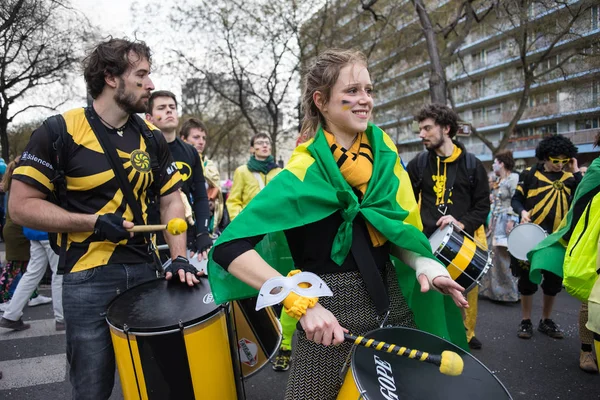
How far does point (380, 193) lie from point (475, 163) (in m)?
2.77

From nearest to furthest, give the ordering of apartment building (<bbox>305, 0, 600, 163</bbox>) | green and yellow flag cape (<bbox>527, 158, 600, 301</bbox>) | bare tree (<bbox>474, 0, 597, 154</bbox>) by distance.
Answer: green and yellow flag cape (<bbox>527, 158, 600, 301</bbox>), bare tree (<bbox>474, 0, 597, 154</bbox>), apartment building (<bbox>305, 0, 600, 163</bbox>)

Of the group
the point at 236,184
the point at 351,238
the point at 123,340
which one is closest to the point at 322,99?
the point at 351,238

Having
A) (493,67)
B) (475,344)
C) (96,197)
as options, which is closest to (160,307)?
(96,197)

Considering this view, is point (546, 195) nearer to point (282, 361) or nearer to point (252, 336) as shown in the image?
point (282, 361)

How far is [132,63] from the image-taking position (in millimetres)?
2121

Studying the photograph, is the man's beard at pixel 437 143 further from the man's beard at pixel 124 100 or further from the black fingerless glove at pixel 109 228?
the black fingerless glove at pixel 109 228

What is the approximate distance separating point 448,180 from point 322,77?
8.53 feet

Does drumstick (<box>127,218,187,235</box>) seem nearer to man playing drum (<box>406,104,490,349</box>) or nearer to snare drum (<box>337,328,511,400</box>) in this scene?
snare drum (<box>337,328,511,400</box>)

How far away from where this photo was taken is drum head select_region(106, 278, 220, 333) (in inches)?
67.9

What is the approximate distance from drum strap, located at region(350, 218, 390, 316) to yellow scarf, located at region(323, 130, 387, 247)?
0.21ft

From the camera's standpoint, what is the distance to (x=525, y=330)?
4.55 meters

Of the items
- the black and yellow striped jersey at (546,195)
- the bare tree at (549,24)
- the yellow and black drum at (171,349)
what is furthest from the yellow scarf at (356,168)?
the bare tree at (549,24)

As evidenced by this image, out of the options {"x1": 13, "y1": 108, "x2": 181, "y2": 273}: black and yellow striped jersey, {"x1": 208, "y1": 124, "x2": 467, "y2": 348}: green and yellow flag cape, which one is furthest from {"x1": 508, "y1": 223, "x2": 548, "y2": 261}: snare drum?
{"x1": 13, "y1": 108, "x2": 181, "y2": 273}: black and yellow striped jersey

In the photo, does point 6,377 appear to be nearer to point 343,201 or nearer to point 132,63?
point 132,63
